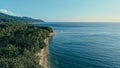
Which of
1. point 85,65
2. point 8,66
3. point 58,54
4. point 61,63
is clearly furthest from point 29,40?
point 8,66

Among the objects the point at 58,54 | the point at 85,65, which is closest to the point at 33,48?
the point at 58,54

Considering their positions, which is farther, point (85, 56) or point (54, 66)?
point (85, 56)

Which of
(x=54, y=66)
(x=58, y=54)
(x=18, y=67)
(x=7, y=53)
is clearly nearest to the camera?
(x=18, y=67)

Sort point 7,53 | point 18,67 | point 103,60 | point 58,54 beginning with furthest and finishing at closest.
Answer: point 58,54
point 103,60
point 7,53
point 18,67

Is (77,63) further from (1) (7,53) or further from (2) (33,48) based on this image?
(1) (7,53)

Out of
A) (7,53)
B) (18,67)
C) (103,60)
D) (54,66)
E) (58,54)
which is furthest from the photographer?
(58,54)

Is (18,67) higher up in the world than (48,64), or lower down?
higher up

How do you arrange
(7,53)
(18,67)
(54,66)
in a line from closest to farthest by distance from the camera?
(18,67) < (7,53) < (54,66)

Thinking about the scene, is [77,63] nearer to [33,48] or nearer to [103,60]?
[103,60]

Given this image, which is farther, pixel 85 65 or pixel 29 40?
pixel 29 40
